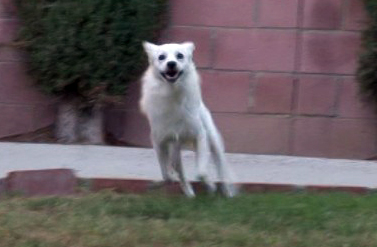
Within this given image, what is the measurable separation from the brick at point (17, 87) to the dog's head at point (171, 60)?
8.20 ft

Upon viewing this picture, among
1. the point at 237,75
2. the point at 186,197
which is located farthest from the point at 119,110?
the point at 186,197

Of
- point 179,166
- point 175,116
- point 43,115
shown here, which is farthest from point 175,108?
point 43,115

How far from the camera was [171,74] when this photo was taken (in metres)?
8.07

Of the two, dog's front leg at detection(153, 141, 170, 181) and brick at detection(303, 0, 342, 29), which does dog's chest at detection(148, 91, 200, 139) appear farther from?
brick at detection(303, 0, 342, 29)

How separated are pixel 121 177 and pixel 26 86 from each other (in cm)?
197

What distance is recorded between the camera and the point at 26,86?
10453 mm

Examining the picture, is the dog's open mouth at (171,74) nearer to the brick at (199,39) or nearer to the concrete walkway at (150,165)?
the concrete walkway at (150,165)

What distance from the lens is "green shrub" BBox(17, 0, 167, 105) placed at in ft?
32.8

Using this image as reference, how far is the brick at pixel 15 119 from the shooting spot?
10.5m

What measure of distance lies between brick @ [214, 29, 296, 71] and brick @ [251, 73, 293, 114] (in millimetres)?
80

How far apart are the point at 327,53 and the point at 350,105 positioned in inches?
19.6

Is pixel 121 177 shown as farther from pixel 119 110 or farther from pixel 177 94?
pixel 119 110

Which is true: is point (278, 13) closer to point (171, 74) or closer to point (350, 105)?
point (350, 105)

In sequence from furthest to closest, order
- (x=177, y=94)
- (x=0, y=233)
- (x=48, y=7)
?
(x=48, y=7)
(x=177, y=94)
(x=0, y=233)
